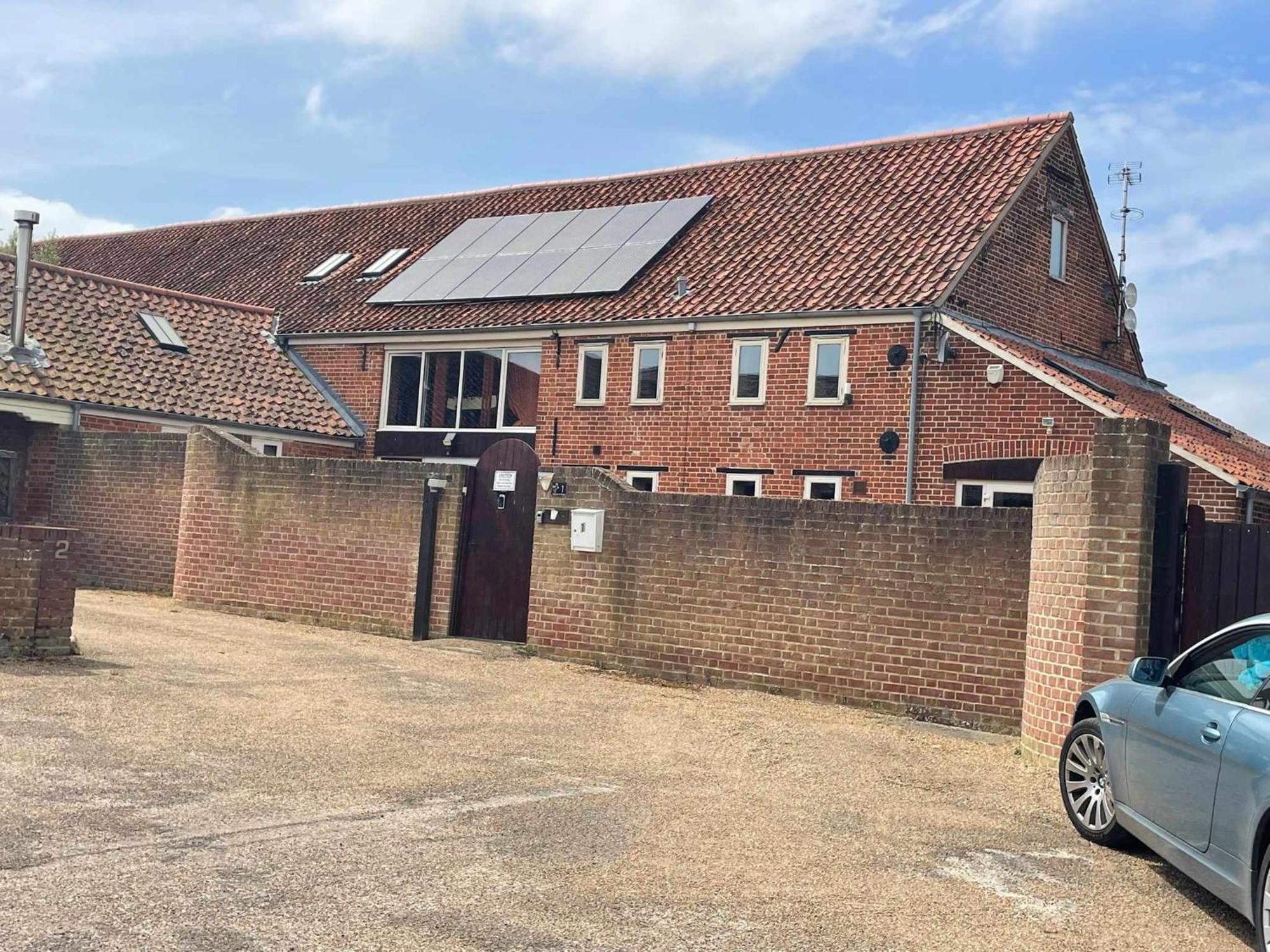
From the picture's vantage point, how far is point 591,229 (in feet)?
86.2

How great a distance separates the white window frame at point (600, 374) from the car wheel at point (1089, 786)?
51.5 feet

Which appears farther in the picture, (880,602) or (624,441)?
(624,441)

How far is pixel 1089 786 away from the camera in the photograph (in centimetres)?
754

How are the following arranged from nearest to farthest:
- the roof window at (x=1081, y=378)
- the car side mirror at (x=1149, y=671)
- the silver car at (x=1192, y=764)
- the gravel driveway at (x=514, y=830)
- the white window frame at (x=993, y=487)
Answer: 1. the gravel driveway at (x=514, y=830)
2. the silver car at (x=1192, y=764)
3. the car side mirror at (x=1149, y=671)
4. the white window frame at (x=993, y=487)
5. the roof window at (x=1081, y=378)

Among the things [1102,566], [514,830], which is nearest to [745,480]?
[1102,566]

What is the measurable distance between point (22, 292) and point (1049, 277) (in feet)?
55.7

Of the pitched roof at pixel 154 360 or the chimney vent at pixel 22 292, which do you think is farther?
the pitched roof at pixel 154 360

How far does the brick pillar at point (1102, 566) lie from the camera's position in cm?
945

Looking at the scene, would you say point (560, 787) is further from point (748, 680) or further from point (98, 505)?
point (98, 505)

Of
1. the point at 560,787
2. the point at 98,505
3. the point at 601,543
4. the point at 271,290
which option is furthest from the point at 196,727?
the point at 271,290

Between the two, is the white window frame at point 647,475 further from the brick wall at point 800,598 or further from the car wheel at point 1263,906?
the car wheel at point 1263,906

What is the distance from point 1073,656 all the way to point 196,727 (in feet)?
20.4

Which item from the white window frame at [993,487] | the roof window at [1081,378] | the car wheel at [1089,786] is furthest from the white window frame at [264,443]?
the car wheel at [1089,786]

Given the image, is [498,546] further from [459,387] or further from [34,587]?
[459,387]
